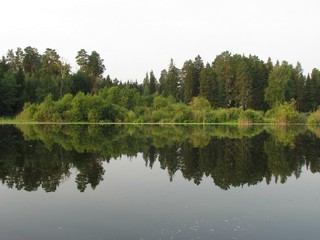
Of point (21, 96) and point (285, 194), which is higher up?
point (21, 96)

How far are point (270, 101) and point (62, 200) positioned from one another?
81.0 metres

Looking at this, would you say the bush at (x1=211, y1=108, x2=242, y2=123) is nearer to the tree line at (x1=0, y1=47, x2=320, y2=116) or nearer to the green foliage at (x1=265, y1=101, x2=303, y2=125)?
the green foliage at (x1=265, y1=101, x2=303, y2=125)

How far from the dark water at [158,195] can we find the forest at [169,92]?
46.7 m

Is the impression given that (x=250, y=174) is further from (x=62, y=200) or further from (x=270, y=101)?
(x=270, y=101)

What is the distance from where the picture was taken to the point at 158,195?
14.1 metres

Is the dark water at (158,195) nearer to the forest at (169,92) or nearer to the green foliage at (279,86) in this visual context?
the forest at (169,92)

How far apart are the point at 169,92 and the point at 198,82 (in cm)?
1261

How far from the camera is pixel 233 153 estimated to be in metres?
24.7

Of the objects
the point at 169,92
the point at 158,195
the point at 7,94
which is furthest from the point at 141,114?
the point at 158,195

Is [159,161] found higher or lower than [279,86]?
lower

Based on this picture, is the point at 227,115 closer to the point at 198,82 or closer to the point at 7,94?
the point at 198,82

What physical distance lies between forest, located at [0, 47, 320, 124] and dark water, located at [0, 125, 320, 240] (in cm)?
4669

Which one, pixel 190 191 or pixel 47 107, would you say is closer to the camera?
pixel 190 191

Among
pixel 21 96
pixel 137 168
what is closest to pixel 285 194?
pixel 137 168
